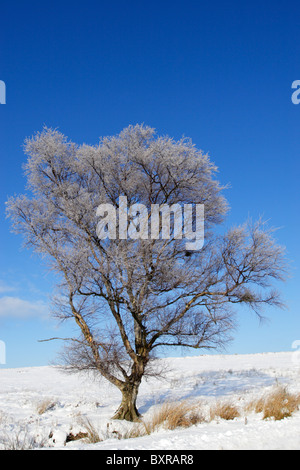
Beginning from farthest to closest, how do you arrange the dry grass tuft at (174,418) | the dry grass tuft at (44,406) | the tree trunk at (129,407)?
1. the dry grass tuft at (44,406)
2. the tree trunk at (129,407)
3. the dry grass tuft at (174,418)

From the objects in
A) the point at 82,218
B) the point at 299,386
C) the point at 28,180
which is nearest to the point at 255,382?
the point at 299,386

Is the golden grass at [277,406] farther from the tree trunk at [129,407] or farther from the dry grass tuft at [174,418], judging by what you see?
the tree trunk at [129,407]

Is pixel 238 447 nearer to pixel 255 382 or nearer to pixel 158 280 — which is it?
pixel 158 280

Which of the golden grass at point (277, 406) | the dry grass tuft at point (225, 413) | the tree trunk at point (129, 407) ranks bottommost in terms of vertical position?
the tree trunk at point (129, 407)

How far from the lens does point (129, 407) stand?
11672mm

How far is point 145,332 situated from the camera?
1210 centimetres

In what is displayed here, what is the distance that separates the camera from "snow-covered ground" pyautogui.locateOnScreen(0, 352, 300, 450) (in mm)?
5098

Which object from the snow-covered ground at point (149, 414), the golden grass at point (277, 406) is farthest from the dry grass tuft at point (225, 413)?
the golden grass at point (277, 406)

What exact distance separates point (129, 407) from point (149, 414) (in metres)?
0.65

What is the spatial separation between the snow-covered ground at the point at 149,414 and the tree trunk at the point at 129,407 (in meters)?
0.57

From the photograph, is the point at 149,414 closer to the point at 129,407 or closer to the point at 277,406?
the point at 129,407

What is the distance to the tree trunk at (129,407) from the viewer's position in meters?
11.5

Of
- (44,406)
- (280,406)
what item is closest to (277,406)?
(280,406)

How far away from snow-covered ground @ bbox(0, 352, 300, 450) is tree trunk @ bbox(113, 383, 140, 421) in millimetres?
570
